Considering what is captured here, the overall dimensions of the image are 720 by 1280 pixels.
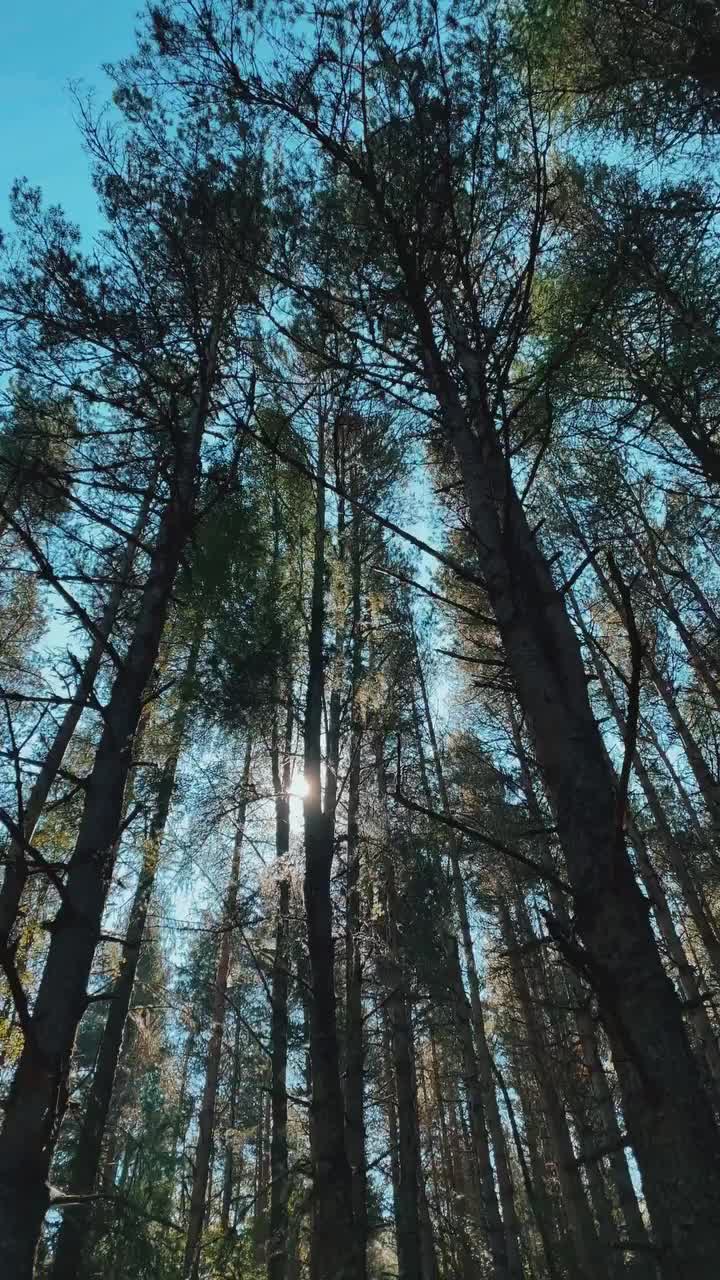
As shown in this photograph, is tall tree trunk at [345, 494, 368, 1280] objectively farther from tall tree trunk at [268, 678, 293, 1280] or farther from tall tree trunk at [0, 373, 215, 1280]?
tall tree trunk at [0, 373, 215, 1280]

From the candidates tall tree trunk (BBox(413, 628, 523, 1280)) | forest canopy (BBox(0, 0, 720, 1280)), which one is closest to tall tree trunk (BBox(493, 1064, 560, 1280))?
forest canopy (BBox(0, 0, 720, 1280))

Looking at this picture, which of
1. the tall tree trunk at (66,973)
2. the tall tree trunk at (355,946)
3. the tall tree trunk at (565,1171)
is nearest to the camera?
the tall tree trunk at (66,973)

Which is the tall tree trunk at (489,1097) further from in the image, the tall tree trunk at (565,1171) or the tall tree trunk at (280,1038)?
the tall tree trunk at (280,1038)

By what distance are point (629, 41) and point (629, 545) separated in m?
6.00

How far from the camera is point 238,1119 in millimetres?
20328

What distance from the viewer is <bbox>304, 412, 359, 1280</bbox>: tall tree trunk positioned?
4.89 metres

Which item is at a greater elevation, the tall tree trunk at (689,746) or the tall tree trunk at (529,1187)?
the tall tree trunk at (689,746)

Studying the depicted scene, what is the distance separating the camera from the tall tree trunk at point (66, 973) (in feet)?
8.32

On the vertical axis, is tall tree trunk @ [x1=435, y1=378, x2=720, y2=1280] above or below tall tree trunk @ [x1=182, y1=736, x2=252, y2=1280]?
below

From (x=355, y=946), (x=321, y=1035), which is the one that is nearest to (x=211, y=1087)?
(x=355, y=946)

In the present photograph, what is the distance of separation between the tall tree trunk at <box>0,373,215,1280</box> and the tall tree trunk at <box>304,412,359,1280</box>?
9.39ft

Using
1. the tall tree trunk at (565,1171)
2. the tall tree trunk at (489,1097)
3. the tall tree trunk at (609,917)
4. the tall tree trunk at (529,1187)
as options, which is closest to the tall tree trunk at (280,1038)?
the tall tree trunk at (489,1097)

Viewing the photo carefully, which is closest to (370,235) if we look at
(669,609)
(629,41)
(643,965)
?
(643,965)

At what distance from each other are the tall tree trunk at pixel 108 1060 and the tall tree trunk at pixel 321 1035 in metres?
1.34
